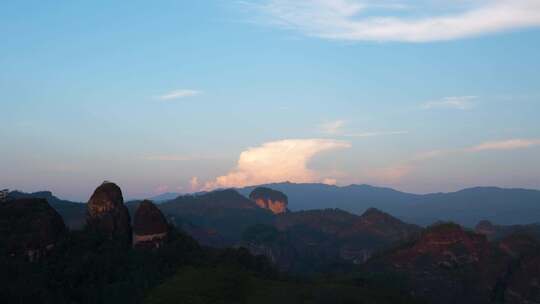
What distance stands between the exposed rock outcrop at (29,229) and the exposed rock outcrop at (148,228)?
703cm

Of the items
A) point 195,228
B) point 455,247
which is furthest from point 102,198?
point 195,228

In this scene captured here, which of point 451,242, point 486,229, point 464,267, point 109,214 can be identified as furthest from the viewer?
point 486,229

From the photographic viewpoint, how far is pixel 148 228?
55156 millimetres

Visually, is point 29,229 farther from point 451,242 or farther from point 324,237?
point 324,237

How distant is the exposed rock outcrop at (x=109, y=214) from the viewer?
2174 inches

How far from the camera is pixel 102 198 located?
186ft

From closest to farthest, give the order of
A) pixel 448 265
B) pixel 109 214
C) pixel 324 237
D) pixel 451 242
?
pixel 109 214 < pixel 448 265 < pixel 451 242 < pixel 324 237

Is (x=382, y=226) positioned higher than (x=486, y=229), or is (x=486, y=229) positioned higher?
(x=382, y=226)

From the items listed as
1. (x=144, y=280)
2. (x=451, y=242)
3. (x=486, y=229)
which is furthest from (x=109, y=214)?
(x=486, y=229)

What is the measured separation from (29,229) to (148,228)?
1105 cm

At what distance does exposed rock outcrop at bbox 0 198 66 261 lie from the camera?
46531mm

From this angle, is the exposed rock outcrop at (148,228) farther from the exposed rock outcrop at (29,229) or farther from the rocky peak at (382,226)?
the rocky peak at (382,226)

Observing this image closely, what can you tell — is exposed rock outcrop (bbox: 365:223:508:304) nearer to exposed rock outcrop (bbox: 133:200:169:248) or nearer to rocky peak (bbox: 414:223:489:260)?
rocky peak (bbox: 414:223:489:260)

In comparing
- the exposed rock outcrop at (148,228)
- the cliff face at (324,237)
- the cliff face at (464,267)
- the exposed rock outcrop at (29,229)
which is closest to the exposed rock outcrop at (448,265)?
the cliff face at (464,267)
